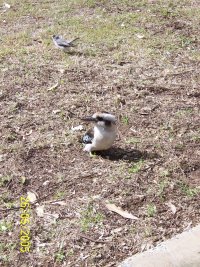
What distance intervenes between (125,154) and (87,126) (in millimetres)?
657

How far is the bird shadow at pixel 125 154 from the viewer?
4480 mm

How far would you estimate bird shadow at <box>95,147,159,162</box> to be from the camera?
14.7 ft

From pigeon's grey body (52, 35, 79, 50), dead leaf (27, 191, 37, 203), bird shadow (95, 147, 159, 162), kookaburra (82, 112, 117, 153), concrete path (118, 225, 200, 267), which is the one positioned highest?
kookaburra (82, 112, 117, 153)

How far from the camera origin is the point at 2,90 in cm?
580

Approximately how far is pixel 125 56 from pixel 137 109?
1549mm

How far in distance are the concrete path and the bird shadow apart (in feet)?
3.87

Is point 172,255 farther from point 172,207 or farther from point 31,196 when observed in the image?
point 31,196

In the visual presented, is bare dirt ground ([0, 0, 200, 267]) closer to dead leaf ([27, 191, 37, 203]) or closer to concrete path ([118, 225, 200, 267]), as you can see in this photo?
dead leaf ([27, 191, 37, 203])

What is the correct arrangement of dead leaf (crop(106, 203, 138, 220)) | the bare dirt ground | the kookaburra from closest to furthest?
the bare dirt ground < dead leaf (crop(106, 203, 138, 220)) < the kookaburra

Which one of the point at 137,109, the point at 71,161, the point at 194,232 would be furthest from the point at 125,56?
the point at 194,232

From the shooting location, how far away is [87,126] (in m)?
5.02

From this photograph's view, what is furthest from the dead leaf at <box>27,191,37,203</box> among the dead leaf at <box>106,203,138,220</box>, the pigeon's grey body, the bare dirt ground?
the pigeon's grey body

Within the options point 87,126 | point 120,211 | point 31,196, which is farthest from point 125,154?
point 31,196

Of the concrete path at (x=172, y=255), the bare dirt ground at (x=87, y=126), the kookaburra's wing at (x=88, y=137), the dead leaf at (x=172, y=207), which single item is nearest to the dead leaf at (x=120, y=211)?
the bare dirt ground at (x=87, y=126)
